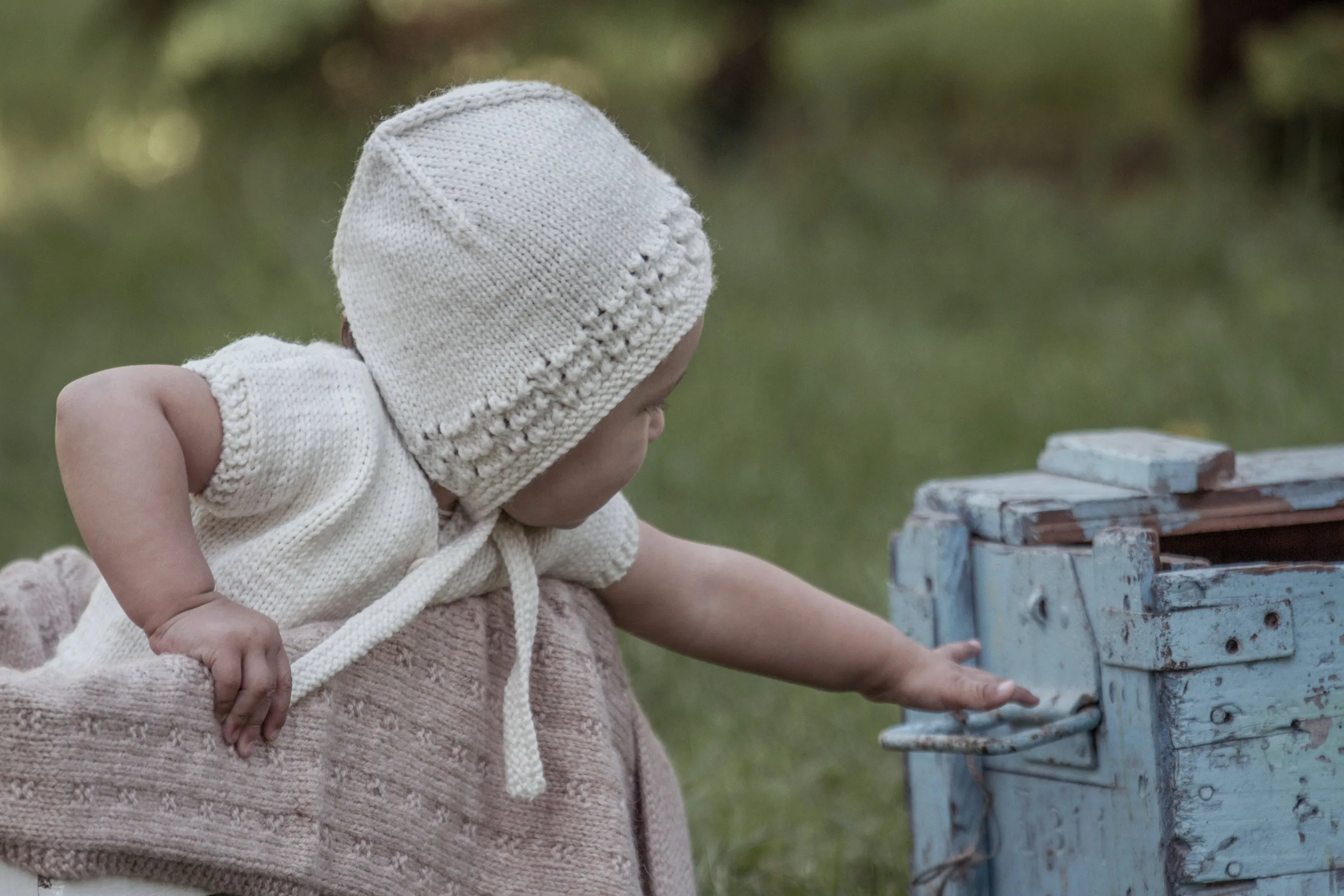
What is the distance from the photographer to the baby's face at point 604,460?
56.6 inches

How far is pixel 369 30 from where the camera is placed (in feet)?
23.9

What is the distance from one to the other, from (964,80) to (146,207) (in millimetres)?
4630

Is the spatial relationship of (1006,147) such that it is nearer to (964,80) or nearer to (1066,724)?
(964,80)

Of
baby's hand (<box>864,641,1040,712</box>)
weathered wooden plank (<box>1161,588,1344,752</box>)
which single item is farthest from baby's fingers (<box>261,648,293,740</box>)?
weathered wooden plank (<box>1161,588,1344,752</box>)

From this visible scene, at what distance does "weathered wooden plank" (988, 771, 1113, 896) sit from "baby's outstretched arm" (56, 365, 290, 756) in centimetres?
84

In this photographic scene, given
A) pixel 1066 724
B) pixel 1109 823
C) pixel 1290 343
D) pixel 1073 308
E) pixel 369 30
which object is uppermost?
pixel 369 30

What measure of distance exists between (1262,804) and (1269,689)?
0.37 feet

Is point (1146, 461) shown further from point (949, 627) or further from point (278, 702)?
point (278, 702)

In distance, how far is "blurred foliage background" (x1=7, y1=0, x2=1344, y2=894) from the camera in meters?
3.52

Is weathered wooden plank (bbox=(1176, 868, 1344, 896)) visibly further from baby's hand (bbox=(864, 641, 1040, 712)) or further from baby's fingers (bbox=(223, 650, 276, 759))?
baby's fingers (bbox=(223, 650, 276, 759))

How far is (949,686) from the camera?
5.44ft

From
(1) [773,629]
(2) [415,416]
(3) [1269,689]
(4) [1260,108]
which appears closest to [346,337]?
(2) [415,416]

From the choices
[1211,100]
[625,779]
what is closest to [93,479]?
[625,779]

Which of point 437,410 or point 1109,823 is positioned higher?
point 437,410
